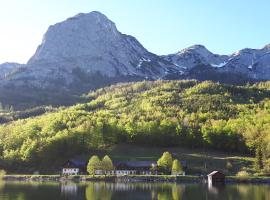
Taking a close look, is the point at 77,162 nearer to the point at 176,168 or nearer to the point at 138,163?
the point at 138,163

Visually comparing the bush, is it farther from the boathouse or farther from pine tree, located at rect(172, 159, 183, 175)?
the boathouse

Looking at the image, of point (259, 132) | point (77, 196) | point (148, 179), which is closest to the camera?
point (77, 196)

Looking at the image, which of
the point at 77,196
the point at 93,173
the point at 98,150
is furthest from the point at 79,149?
the point at 77,196

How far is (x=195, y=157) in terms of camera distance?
174500 millimetres

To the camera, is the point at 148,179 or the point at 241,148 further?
the point at 241,148

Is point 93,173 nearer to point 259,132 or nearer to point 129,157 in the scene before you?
point 129,157

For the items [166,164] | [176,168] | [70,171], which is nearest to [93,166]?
[70,171]

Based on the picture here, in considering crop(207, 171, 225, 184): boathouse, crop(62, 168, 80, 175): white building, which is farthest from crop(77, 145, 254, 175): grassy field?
crop(207, 171, 225, 184): boathouse

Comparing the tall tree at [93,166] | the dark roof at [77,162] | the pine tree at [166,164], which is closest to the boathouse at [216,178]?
the pine tree at [166,164]

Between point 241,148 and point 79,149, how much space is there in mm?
66316

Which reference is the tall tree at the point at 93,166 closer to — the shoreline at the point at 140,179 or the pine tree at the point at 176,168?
the shoreline at the point at 140,179

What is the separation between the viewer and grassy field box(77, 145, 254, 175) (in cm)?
15625

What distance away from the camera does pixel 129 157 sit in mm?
179625

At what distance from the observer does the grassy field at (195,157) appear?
6152 inches
